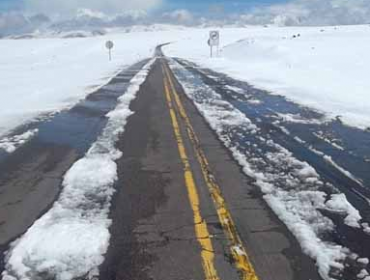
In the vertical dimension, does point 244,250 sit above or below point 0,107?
above

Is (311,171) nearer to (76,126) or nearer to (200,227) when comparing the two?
(200,227)

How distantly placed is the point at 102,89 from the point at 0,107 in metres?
5.45

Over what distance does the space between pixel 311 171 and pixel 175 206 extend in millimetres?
2577

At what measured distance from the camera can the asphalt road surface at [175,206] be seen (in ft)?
14.8

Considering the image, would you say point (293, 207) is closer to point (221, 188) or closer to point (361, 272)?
point (221, 188)

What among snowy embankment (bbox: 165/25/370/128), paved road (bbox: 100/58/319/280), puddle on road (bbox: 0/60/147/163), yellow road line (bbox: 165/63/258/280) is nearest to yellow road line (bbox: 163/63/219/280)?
paved road (bbox: 100/58/319/280)

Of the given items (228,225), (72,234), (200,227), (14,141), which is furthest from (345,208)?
A: (14,141)

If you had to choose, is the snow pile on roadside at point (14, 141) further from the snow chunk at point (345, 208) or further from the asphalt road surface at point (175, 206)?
the snow chunk at point (345, 208)

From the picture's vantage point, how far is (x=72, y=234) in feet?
16.9

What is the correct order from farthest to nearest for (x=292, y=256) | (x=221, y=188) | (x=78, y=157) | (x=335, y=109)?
1. (x=335, y=109)
2. (x=78, y=157)
3. (x=221, y=188)
4. (x=292, y=256)

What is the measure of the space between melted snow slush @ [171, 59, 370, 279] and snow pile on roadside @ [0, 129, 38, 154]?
13.3 feet

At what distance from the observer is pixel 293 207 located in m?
5.95

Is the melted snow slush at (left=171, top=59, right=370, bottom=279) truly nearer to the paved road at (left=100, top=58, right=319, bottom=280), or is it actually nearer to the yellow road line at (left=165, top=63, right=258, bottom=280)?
the paved road at (left=100, top=58, right=319, bottom=280)

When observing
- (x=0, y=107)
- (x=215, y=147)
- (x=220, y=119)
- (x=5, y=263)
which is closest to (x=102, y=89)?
(x=0, y=107)
